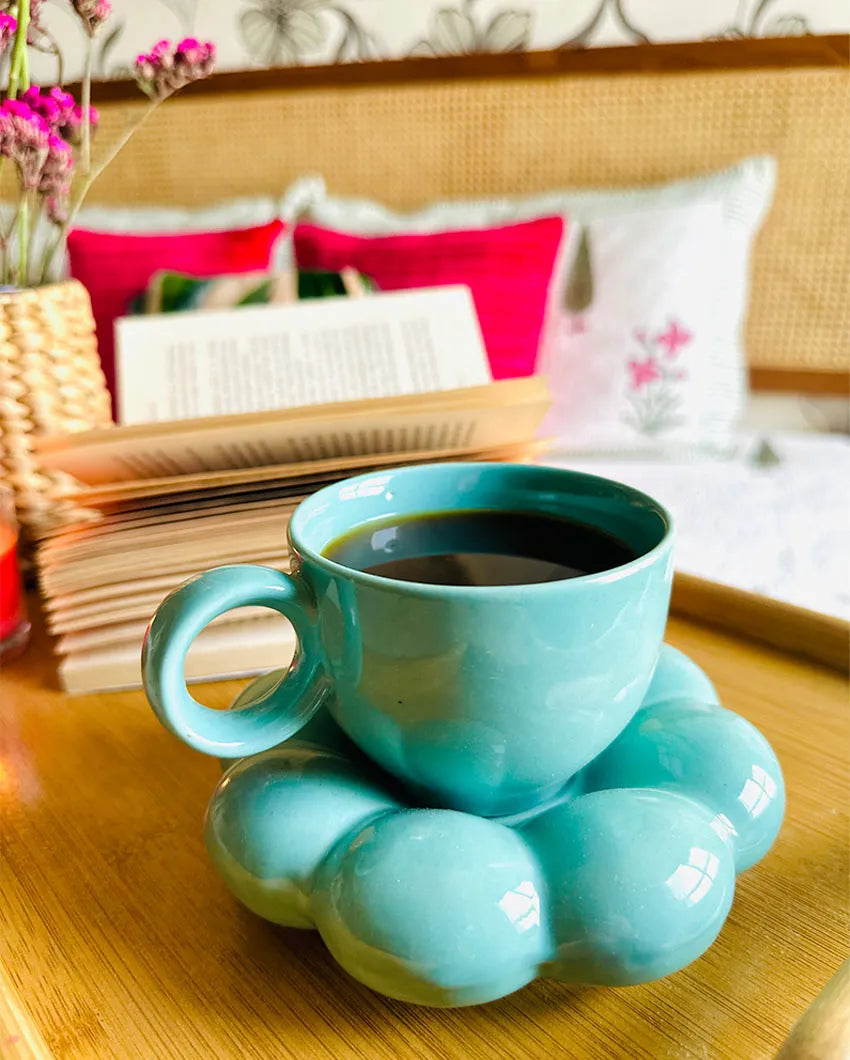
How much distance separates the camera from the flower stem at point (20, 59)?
49 centimetres

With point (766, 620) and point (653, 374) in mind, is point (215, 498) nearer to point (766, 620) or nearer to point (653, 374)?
point (766, 620)

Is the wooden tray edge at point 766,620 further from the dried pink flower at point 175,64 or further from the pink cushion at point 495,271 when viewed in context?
the pink cushion at point 495,271

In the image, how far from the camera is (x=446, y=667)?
0.86 ft

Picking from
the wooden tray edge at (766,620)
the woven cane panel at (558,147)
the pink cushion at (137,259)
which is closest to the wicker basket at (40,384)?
the wooden tray edge at (766,620)

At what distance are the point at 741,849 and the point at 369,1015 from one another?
133mm

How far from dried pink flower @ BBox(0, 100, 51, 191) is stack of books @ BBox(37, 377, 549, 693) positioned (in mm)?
171

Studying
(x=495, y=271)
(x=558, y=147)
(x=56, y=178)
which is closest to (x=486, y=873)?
(x=56, y=178)

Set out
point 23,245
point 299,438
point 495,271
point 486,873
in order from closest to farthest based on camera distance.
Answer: point 486,873 < point 299,438 < point 23,245 < point 495,271

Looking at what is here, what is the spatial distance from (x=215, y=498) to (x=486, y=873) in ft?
0.95

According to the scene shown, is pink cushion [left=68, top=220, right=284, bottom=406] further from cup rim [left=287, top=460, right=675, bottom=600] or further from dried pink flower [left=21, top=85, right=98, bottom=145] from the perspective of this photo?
cup rim [left=287, top=460, right=675, bottom=600]

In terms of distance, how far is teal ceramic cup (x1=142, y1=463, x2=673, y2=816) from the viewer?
0.84 feet

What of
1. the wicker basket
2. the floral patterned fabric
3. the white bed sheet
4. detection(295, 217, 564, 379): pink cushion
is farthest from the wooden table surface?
the floral patterned fabric

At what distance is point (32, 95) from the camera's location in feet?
1.67

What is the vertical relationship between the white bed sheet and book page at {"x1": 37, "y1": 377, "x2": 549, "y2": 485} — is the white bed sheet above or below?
below
